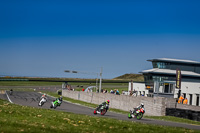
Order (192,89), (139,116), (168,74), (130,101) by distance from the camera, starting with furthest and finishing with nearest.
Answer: (168,74) < (192,89) < (130,101) < (139,116)

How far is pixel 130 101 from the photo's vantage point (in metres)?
41.1

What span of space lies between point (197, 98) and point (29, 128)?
36.0 metres

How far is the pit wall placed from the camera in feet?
109

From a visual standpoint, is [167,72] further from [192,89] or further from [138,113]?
[138,113]

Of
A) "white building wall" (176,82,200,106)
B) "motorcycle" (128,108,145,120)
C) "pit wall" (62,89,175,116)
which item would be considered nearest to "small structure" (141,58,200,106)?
"white building wall" (176,82,200,106)

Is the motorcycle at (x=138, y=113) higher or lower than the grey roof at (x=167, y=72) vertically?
lower

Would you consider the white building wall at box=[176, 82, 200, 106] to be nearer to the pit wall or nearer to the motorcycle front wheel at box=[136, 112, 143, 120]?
the pit wall

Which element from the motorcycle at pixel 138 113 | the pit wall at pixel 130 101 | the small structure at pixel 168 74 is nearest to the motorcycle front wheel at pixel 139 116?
the motorcycle at pixel 138 113

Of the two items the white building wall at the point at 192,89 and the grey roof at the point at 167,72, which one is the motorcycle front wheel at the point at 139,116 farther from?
the grey roof at the point at 167,72

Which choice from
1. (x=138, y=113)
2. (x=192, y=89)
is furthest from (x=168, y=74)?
(x=138, y=113)

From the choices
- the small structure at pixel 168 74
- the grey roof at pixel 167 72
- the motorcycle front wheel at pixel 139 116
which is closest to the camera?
the motorcycle front wheel at pixel 139 116

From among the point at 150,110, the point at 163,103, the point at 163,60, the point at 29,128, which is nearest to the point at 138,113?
the point at 163,103

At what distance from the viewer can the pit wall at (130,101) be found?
109 feet

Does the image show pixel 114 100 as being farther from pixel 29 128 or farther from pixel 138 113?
pixel 29 128
